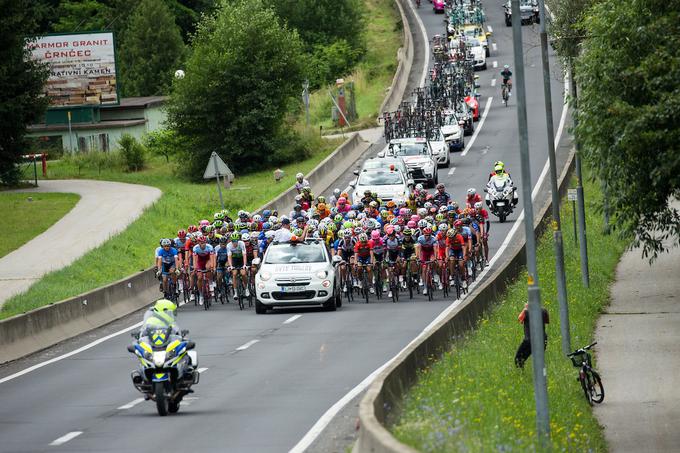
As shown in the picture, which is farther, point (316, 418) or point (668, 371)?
point (668, 371)

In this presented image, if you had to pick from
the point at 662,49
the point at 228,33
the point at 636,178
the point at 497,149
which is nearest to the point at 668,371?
the point at 636,178

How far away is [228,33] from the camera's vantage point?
59.3 metres

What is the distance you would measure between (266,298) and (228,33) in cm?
3042

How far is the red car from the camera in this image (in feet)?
214

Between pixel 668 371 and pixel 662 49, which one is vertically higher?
pixel 662 49

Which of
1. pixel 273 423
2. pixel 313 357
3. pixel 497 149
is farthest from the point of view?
pixel 497 149

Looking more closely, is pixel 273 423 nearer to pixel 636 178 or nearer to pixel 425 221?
pixel 636 178

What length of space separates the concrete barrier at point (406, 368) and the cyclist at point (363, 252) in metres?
3.10

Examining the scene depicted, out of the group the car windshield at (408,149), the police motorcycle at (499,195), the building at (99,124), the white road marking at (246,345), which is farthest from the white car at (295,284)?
the building at (99,124)

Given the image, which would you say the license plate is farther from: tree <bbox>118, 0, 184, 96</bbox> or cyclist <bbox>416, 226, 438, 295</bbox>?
tree <bbox>118, 0, 184, 96</bbox>

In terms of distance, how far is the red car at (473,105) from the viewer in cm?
6512

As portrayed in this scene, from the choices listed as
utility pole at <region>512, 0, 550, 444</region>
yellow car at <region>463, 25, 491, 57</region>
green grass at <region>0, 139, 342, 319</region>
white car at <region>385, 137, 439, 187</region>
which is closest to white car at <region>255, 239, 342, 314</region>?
green grass at <region>0, 139, 342, 319</region>

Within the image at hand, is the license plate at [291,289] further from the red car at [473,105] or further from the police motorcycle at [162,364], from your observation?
the red car at [473,105]

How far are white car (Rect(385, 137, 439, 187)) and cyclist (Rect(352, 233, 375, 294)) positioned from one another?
17500 mm
